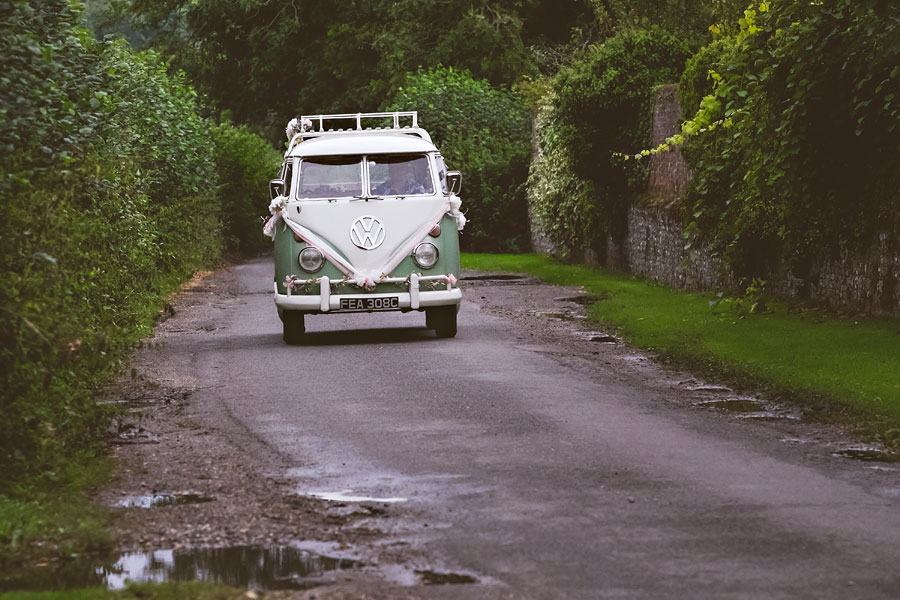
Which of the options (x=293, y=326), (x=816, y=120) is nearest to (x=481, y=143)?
(x=293, y=326)

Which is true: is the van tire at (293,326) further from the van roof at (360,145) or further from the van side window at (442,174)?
the van side window at (442,174)

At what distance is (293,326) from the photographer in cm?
1781

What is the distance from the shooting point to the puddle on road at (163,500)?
8.66 metres

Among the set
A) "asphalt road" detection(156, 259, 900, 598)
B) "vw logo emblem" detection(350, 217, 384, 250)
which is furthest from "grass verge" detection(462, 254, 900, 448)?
"vw logo emblem" detection(350, 217, 384, 250)

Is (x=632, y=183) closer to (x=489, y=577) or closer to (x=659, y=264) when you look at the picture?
(x=659, y=264)

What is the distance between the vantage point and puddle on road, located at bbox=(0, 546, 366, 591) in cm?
685

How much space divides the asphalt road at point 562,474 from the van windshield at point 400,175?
96.7 inches

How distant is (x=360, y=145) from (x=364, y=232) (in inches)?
50.0

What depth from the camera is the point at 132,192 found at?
797 inches

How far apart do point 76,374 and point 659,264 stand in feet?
53.5

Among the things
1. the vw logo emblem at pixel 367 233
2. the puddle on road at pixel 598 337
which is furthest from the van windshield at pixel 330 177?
the puddle on road at pixel 598 337

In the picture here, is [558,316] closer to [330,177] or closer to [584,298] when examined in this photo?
[584,298]

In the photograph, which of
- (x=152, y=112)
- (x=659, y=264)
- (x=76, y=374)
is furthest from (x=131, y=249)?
(x=659, y=264)

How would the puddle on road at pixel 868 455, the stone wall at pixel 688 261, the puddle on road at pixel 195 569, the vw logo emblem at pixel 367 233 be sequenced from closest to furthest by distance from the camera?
the puddle on road at pixel 195 569 < the puddle on road at pixel 868 455 < the vw logo emblem at pixel 367 233 < the stone wall at pixel 688 261
